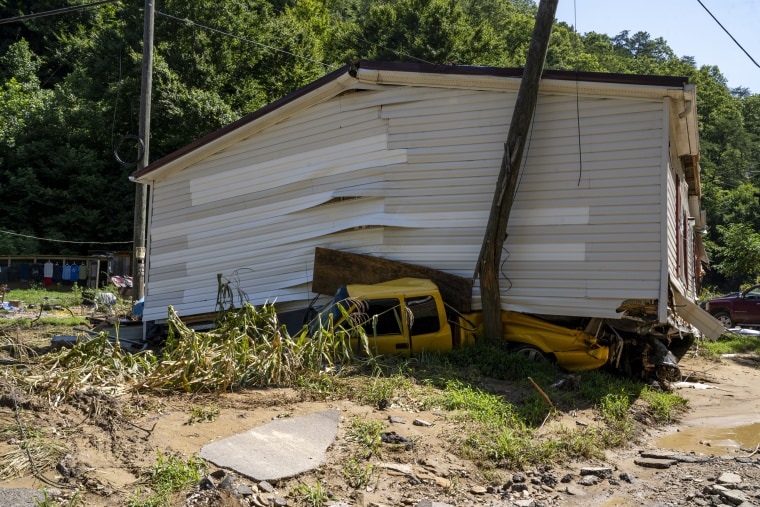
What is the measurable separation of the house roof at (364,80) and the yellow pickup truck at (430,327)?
3.49 metres

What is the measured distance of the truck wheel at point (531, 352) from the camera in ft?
35.6

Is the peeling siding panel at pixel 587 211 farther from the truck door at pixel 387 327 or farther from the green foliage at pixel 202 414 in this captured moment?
the green foliage at pixel 202 414

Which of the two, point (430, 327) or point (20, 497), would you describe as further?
point (430, 327)

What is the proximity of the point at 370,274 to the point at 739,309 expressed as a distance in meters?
16.7

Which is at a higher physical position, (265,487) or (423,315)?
(423,315)

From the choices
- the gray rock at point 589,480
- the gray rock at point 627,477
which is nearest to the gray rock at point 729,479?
the gray rock at point 627,477

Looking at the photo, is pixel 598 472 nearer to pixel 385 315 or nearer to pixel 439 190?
pixel 385 315

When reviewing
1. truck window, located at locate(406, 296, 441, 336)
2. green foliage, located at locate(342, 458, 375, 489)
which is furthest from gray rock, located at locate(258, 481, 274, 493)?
truck window, located at locate(406, 296, 441, 336)

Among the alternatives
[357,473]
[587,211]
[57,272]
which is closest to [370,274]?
[587,211]

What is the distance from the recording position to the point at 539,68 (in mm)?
10352

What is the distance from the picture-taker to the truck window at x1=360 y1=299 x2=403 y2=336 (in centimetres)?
1037

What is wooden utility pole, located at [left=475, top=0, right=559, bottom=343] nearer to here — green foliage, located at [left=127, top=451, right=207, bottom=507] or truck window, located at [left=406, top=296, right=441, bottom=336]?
truck window, located at [left=406, top=296, right=441, bottom=336]

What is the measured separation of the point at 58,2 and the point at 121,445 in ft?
140

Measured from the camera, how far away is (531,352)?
11.0 meters
